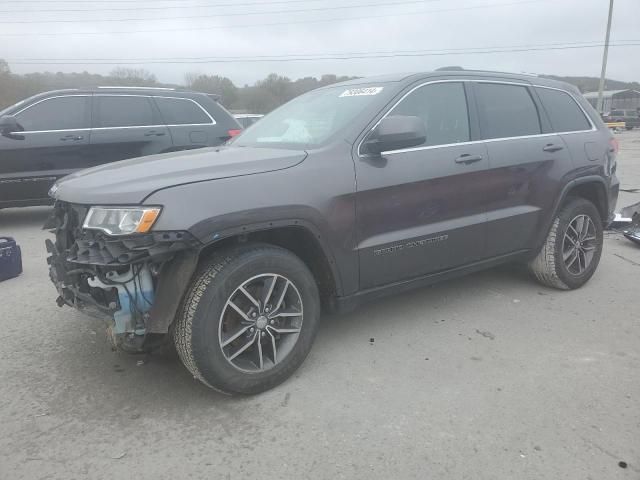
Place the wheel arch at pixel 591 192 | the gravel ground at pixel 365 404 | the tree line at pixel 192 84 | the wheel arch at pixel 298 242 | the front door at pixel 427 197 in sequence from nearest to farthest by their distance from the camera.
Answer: the gravel ground at pixel 365 404 → the wheel arch at pixel 298 242 → the front door at pixel 427 197 → the wheel arch at pixel 591 192 → the tree line at pixel 192 84

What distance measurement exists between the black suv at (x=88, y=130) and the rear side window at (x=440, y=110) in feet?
15.7

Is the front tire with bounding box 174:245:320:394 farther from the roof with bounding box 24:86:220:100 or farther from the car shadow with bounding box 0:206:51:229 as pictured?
the car shadow with bounding box 0:206:51:229

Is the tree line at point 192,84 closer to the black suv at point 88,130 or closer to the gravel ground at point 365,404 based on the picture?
the black suv at point 88,130

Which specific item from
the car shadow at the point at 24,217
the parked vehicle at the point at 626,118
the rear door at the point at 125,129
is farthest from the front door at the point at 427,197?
the parked vehicle at the point at 626,118

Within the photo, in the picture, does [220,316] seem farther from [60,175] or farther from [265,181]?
[60,175]

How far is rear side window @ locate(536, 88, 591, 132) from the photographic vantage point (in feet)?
14.2

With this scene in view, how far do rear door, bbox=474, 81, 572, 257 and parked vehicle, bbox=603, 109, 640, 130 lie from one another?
155ft

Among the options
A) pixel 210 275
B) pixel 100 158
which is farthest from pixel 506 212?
pixel 100 158

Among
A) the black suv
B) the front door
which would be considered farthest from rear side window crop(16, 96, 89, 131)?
the front door

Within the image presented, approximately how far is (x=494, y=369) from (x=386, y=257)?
3.06 ft

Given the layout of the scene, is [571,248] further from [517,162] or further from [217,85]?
[217,85]

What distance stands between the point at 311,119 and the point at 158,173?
1319mm

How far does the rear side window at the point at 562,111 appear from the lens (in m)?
4.34

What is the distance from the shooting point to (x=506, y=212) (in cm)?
387
